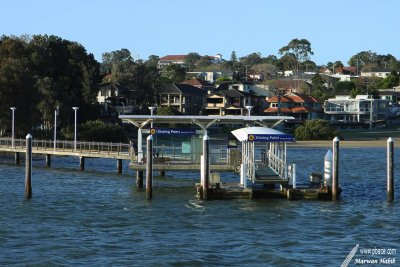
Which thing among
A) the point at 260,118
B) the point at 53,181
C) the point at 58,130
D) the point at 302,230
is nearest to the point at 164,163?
the point at 260,118

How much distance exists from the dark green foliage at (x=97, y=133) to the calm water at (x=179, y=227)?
105 ft

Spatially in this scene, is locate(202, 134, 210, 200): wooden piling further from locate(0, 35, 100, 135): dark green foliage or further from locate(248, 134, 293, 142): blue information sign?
locate(0, 35, 100, 135): dark green foliage

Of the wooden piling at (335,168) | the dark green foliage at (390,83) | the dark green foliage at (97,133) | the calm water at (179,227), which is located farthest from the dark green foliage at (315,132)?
the dark green foliage at (390,83)

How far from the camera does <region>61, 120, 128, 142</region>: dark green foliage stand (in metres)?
76.2

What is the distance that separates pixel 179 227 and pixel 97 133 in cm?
4938

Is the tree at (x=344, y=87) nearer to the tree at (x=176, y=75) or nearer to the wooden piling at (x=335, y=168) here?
the tree at (x=176, y=75)

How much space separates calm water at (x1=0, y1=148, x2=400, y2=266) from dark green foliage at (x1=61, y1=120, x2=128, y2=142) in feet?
105

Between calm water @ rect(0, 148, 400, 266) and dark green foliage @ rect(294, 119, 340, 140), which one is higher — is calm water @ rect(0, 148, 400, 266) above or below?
below

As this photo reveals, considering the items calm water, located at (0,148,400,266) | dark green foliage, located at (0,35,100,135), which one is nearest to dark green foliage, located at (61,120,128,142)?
dark green foliage, located at (0,35,100,135)

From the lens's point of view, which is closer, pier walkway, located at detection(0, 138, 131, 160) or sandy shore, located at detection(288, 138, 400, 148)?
pier walkway, located at detection(0, 138, 131, 160)

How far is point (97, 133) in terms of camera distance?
253 ft

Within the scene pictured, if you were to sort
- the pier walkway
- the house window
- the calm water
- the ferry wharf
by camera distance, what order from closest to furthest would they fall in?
the calm water < the ferry wharf < the pier walkway < the house window

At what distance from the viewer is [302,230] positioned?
2888 cm

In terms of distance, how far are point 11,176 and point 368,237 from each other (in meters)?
32.5
